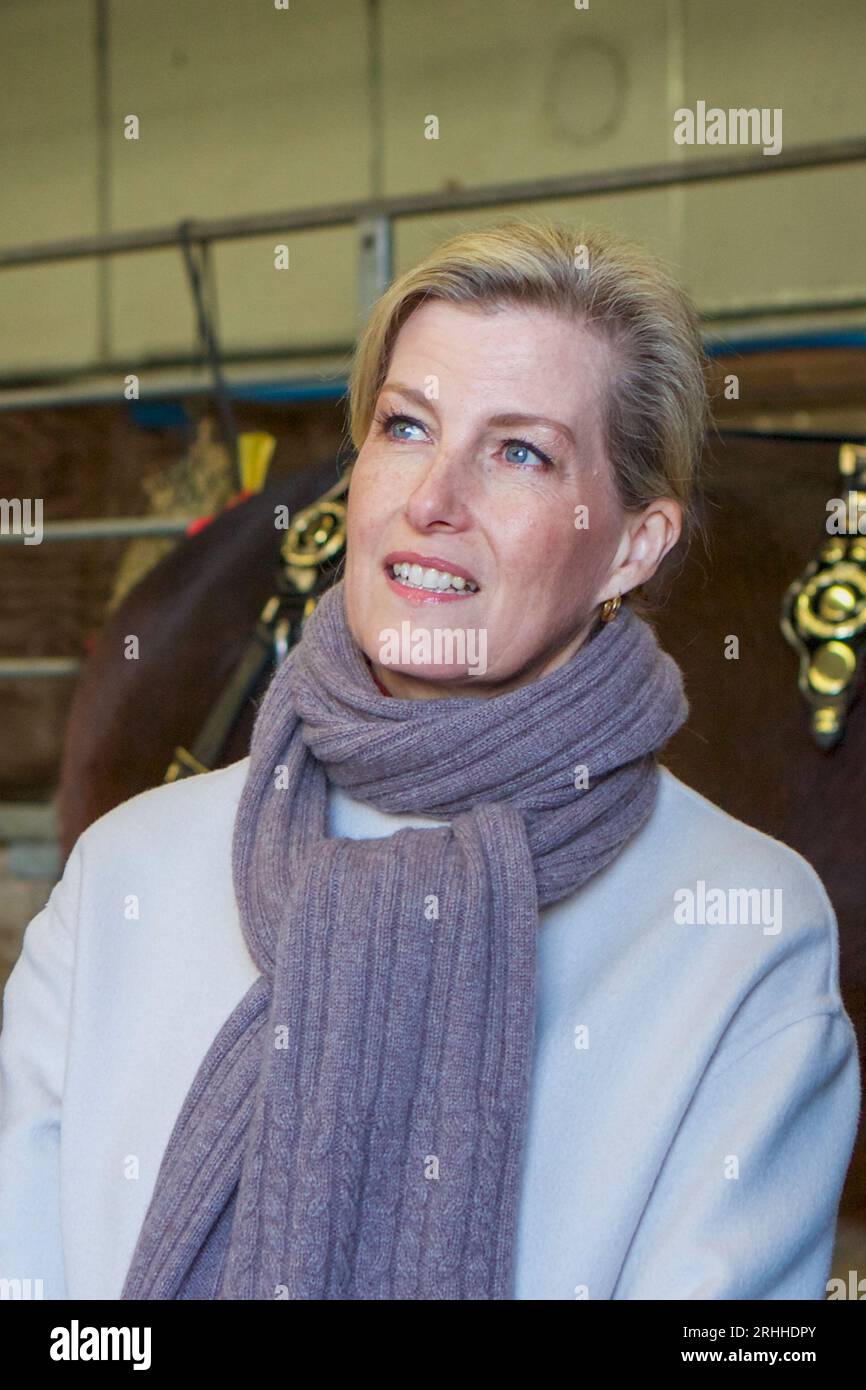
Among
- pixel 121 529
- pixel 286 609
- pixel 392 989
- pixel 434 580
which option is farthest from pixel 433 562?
pixel 121 529

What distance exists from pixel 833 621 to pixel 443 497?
0.48 m

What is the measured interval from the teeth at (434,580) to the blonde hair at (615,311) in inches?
4.9

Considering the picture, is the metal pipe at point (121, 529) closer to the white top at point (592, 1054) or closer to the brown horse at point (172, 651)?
the brown horse at point (172, 651)

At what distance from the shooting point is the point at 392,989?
86 cm

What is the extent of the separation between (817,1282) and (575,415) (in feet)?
1.67

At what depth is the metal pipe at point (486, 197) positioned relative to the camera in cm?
166

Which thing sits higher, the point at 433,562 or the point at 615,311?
the point at 615,311

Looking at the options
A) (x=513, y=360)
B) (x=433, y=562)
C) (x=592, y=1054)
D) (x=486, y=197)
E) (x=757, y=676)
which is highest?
(x=486, y=197)

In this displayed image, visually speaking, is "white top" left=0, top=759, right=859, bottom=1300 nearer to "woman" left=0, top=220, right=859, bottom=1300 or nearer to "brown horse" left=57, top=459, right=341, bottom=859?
"woman" left=0, top=220, right=859, bottom=1300

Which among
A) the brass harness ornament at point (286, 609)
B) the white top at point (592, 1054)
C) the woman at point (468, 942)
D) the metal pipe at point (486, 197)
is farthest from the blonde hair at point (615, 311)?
the metal pipe at point (486, 197)

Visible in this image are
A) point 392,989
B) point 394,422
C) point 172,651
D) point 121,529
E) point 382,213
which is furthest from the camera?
point 121,529

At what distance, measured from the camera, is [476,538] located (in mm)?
923

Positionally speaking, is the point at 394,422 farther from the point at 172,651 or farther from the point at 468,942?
the point at 172,651
